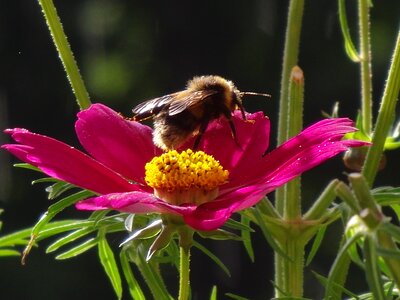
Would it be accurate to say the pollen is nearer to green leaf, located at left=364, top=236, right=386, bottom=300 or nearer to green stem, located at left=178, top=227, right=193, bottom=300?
green stem, located at left=178, top=227, right=193, bottom=300

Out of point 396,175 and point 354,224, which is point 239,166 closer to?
point 354,224

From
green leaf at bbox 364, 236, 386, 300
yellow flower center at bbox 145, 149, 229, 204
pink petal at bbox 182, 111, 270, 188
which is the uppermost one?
pink petal at bbox 182, 111, 270, 188

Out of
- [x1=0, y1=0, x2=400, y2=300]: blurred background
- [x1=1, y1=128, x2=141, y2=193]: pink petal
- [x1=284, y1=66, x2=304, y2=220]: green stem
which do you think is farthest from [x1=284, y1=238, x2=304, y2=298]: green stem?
[x1=0, y1=0, x2=400, y2=300]: blurred background

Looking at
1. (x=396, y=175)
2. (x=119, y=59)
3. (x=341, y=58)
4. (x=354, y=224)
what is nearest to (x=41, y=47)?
(x=119, y=59)

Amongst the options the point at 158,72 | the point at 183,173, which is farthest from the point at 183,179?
the point at 158,72

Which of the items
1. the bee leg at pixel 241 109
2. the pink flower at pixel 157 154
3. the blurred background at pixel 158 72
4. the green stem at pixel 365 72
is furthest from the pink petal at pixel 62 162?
the blurred background at pixel 158 72

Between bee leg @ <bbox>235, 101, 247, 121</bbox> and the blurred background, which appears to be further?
the blurred background
